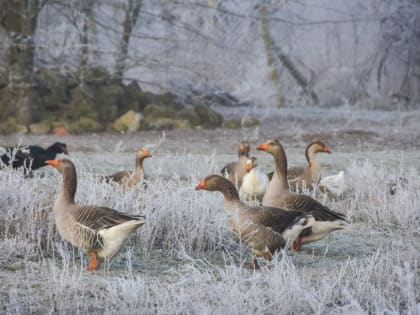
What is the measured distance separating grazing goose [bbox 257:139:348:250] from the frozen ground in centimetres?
20

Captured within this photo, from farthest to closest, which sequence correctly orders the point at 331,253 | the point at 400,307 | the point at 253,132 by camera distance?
the point at 253,132
the point at 331,253
the point at 400,307

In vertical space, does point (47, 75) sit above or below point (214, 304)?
above

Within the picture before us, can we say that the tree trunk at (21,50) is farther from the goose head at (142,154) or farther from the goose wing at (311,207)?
the goose wing at (311,207)

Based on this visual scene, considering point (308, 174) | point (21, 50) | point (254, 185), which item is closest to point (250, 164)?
point (254, 185)

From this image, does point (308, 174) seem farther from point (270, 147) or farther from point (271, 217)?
point (271, 217)

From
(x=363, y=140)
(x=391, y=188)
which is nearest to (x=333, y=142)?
(x=363, y=140)

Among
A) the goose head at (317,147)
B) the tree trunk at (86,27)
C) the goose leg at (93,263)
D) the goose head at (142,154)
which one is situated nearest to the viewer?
the goose leg at (93,263)

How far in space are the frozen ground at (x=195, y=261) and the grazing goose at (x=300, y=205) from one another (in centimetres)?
20

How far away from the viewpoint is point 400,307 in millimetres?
5141

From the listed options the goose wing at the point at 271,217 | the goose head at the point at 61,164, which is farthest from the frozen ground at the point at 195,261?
the goose head at the point at 61,164

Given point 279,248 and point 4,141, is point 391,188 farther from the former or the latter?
point 4,141

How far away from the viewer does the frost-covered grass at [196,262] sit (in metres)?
4.92

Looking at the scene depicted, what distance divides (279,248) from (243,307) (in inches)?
58.3

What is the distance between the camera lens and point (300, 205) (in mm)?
6961
